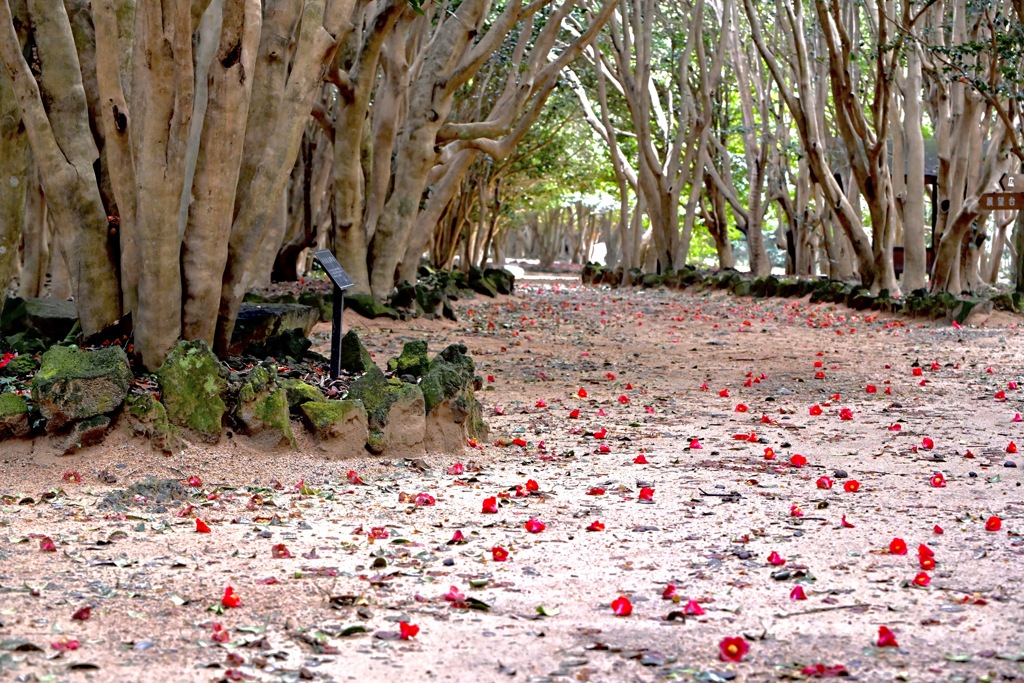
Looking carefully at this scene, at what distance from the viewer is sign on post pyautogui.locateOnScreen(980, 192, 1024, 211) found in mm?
13242

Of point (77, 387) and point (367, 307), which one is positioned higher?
point (367, 307)

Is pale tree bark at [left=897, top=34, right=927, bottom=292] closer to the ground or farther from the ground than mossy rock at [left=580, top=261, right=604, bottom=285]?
farther from the ground

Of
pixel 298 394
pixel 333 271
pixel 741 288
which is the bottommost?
pixel 298 394

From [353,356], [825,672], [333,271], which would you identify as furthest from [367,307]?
[825,672]

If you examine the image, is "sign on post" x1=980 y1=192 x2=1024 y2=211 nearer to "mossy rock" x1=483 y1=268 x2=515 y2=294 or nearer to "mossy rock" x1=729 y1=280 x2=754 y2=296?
"mossy rock" x1=729 y1=280 x2=754 y2=296

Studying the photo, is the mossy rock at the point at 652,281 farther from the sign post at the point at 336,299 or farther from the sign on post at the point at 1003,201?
the sign post at the point at 336,299

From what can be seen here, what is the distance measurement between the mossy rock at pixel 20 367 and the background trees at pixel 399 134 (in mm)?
428

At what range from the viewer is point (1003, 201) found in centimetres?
1343

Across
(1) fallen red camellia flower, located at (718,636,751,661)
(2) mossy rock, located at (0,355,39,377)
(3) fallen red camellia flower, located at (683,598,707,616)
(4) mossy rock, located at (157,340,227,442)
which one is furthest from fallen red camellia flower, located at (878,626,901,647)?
(2) mossy rock, located at (0,355,39,377)

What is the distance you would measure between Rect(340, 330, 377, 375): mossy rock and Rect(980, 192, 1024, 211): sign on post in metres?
8.72

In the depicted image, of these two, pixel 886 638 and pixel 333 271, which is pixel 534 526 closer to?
pixel 886 638

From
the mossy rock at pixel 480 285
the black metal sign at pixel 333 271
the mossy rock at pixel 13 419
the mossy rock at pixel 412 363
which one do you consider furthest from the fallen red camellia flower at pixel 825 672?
the mossy rock at pixel 480 285

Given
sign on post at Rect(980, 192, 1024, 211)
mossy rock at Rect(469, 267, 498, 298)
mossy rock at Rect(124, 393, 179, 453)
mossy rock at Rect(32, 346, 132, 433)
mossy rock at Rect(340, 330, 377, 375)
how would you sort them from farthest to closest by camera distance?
mossy rock at Rect(469, 267, 498, 298) < sign on post at Rect(980, 192, 1024, 211) < mossy rock at Rect(340, 330, 377, 375) < mossy rock at Rect(124, 393, 179, 453) < mossy rock at Rect(32, 346, 132, 433)

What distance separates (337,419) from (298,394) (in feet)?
0.92
